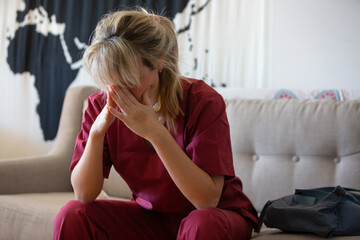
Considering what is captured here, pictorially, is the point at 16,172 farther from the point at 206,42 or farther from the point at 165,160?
the point at 206,42

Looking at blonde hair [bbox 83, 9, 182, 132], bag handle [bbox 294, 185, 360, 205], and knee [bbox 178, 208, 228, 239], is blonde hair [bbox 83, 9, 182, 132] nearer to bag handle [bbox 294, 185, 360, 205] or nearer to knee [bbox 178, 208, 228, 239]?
knee [bbox 178, 208, 228, 239]

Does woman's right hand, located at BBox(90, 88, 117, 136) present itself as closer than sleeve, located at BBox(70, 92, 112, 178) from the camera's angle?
Yes

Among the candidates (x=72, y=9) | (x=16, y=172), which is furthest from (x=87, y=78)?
(x=16, y=172)

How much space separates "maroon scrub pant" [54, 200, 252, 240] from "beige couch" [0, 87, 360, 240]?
47 cm

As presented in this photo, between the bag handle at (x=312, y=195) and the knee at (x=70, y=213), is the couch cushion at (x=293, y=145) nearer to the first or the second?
the bag handle at (x=312, y=195)

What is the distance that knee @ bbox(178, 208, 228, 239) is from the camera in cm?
111

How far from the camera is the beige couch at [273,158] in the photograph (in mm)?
1773

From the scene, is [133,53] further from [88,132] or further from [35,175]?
[35,175]

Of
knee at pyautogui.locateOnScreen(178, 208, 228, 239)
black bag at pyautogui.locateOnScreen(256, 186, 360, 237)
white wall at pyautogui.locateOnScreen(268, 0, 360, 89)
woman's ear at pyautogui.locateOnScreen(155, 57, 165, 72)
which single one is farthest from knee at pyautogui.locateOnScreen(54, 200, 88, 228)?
white wall at pyautogui.locateOnScreen(268, 0, 360, 89)

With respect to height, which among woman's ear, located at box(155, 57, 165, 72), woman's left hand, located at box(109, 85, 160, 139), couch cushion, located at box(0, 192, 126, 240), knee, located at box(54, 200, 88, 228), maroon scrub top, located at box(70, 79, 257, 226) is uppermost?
woman's ear, located at box(155, 57, 165, 72)

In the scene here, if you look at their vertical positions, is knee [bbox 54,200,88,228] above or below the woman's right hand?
below

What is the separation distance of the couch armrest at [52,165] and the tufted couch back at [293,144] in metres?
0.84

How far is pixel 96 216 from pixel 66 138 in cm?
116

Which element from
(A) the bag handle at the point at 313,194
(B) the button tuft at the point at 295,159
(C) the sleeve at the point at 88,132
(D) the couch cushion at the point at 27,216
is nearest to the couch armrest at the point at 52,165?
(D) the couch cushion at the point at 27,216
